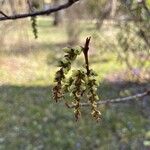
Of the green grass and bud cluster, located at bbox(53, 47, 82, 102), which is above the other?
bud cluster, located at bbox(53, 47, 82, 102)

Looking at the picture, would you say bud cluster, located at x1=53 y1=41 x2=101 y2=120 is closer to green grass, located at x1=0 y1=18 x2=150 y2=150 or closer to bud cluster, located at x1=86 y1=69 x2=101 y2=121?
bud cluster, located at x1=86 y1=69 x2=101 y2=121

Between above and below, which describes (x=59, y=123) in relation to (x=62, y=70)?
below

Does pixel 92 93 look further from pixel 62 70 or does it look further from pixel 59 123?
pixel 59 123

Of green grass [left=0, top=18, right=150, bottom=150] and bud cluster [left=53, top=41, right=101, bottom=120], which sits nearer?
bud cluster [left=53, top=41, right=101, bottom=120]

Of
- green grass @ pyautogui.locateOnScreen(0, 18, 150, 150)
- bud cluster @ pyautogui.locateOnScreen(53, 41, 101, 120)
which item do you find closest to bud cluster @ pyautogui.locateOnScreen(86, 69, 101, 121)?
bud cluster @ pyautogui.locateOnScreen(53, 41, 101, 120)

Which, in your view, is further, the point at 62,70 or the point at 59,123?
the point at 59,123

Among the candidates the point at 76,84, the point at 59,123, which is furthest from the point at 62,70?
the point at 59,123

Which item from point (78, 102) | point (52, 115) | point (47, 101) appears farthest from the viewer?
point (47, 101)

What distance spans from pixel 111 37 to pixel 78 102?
8504 mm

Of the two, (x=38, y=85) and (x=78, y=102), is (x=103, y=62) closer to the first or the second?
(x=38, y=85)

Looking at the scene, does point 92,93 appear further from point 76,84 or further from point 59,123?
point 59,123

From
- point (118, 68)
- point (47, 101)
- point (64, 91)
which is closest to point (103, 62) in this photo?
point (118, 68)

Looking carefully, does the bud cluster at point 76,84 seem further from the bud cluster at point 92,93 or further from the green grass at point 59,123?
the green grass at point 59,123

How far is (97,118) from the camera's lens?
94cm
